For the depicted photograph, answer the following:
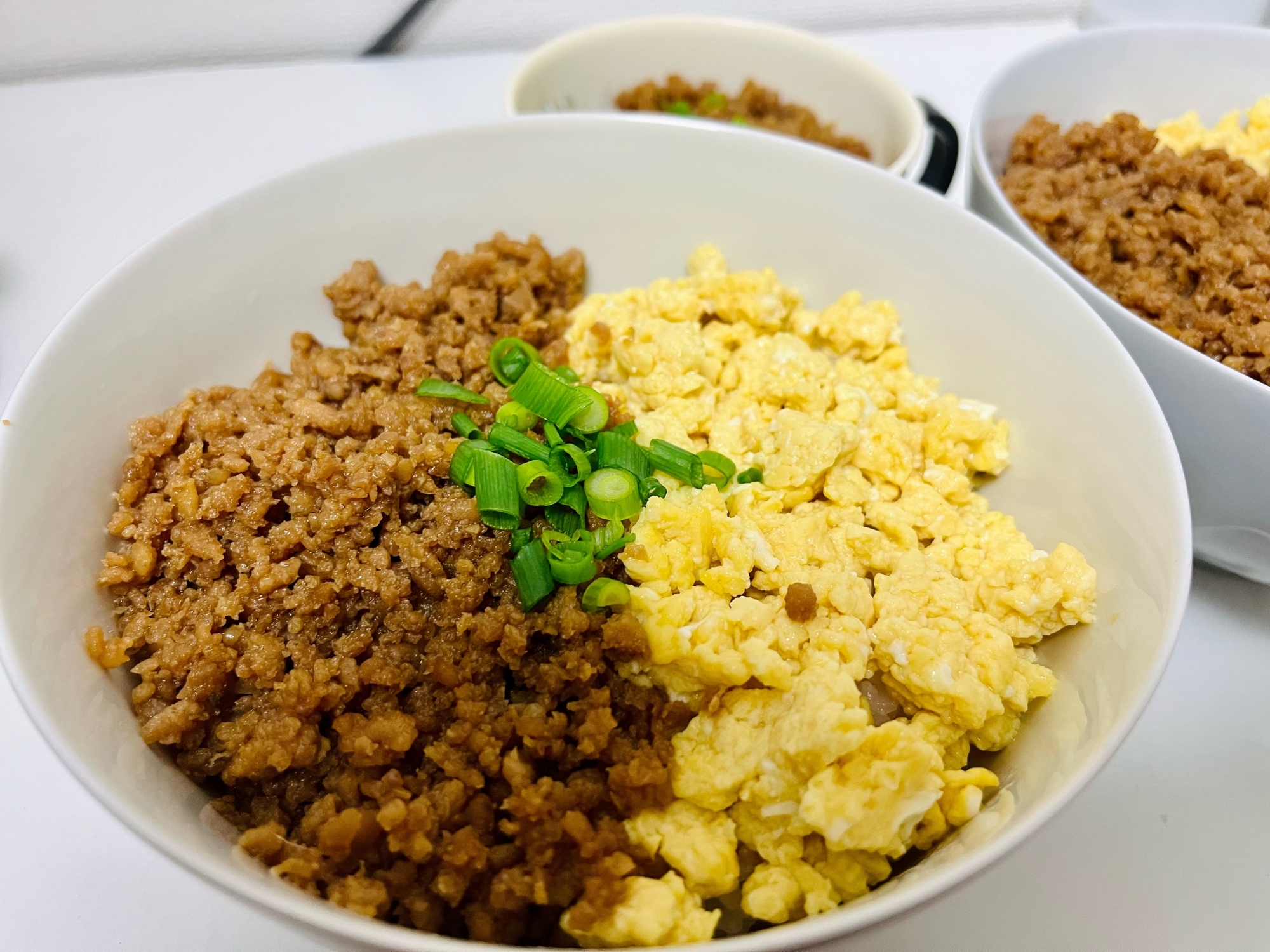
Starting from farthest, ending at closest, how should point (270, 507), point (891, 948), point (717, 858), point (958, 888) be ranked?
point (270, 507)
point (891, 948)
point (717, 858)
point (958, 888)

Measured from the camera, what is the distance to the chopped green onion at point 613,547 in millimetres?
1479

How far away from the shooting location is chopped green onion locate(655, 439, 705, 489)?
1.61 metres

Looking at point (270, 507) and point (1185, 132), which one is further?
point (1185, 132)

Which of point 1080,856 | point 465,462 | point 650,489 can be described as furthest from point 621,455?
point 1080,856

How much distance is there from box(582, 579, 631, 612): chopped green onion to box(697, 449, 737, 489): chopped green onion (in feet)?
1.16

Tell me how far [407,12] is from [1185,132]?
8.60ft

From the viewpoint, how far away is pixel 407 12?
3.08 meters

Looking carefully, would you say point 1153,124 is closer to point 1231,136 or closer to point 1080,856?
point 1231,136

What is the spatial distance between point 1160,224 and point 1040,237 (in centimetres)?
26

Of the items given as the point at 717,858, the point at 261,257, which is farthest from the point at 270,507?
the point at 717,858

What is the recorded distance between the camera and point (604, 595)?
1.39m

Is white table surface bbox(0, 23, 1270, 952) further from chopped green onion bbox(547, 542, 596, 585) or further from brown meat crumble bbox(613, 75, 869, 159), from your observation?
brown meat crumble bbox(613, 75, 869, 159)

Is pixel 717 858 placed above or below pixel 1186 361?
below

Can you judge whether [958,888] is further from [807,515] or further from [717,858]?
[807,515]
